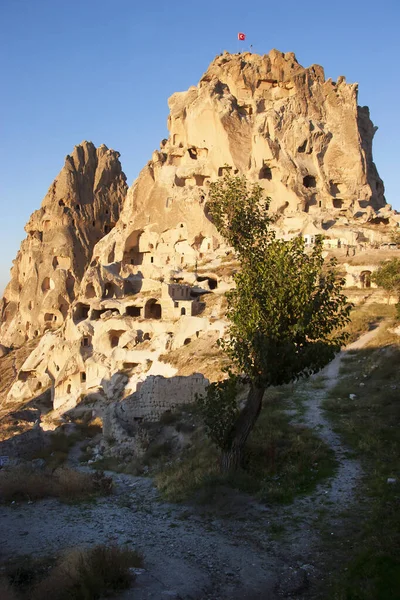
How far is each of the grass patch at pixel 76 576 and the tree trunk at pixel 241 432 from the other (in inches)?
146

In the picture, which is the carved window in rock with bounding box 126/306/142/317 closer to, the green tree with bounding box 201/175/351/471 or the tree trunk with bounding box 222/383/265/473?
the green tree with bounding box 201/175/351/471

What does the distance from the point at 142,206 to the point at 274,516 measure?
1955 inches

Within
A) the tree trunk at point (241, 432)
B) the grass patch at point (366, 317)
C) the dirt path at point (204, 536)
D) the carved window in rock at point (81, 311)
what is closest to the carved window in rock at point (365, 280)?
the grass patch at point (366, 317)

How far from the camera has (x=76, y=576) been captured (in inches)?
A: 284

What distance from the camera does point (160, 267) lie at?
168 ft

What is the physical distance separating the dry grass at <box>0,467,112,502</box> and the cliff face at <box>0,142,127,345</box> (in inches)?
1787

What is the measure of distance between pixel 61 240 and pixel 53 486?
53331 mm

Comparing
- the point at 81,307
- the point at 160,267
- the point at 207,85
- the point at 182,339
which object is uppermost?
the point at 207,85

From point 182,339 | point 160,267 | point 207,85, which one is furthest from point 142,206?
point 182,339

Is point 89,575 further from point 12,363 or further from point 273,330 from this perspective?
point 12,363

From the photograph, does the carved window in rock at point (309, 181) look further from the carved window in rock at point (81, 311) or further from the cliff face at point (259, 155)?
the carved window in rock at point (81, 311)

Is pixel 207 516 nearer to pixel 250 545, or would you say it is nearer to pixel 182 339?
pixel 250 545

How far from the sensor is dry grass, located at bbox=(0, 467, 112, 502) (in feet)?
40.6

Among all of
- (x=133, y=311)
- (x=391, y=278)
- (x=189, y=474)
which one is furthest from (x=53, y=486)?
(x=133, y=311)
